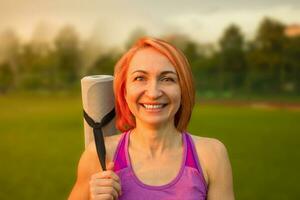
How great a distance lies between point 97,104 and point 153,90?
0.21 meters

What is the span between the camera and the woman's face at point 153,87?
129 cm

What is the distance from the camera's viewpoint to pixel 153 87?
1.29m

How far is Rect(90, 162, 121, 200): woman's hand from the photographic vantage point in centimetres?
123

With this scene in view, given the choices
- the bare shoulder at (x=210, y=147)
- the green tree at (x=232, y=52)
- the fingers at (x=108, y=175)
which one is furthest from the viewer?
the green tree at (x=232, y=52)

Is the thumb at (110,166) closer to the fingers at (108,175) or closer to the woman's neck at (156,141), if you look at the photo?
the fingers at (108,175)

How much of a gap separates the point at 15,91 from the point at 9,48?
4344 millimetres

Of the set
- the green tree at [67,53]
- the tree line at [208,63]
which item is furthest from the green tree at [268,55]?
the green tree at [67,53]

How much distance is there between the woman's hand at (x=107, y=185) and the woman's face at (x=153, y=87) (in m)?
0.18

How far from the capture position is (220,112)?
15.2 metres

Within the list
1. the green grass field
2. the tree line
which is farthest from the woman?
the tree line

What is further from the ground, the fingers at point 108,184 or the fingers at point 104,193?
the fingers at point 108,184

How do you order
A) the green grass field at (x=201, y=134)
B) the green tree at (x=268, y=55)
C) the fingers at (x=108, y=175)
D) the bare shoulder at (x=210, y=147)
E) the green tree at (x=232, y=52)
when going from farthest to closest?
the green tree at (x=232, y=52) → the green tree at (x=268, y=55) → the green grass field at (x=201, y=134) → the bare shoulder at (x=210, y=147) → the fingers at (x=108, y=175)

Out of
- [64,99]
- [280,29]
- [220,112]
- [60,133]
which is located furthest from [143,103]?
[280,29]

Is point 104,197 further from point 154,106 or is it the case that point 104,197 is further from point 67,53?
point 67,53
